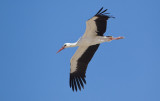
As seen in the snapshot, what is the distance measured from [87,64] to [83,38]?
1.39 meters

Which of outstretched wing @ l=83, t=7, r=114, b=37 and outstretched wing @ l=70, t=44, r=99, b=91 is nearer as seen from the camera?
outstretched wing @ l=83, t=7, r=114, b=37

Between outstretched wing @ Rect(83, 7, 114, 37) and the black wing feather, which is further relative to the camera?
the black wing feather

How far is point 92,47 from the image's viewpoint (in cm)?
1641

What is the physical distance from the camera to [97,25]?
15.3 m

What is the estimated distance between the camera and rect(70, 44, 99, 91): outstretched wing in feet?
53.9

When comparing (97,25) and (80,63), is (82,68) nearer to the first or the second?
(80,63)

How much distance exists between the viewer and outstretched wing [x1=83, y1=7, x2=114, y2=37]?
48.2 feet

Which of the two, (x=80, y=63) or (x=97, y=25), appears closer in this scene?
(x=97, y=25)

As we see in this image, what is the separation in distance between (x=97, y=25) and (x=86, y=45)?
1103mm

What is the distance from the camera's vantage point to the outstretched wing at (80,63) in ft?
53.9

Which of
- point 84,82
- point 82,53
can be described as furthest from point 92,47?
point 84,82

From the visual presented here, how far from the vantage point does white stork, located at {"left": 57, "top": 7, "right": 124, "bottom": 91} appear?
49.8 ft

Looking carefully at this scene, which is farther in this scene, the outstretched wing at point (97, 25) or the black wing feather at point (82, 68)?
the black wing feather at point (82, 68)

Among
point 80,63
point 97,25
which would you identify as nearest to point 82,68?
point 80,63
